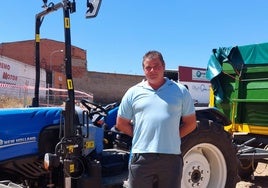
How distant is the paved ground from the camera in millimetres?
7219

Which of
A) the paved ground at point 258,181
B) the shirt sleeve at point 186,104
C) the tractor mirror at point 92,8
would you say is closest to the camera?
the shirt sleeve at point 186,104

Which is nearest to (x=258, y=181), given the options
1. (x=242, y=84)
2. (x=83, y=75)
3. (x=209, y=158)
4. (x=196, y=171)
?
(x=242, y=84)

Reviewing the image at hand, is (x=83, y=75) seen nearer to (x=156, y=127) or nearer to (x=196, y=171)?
(x=196, y=171)

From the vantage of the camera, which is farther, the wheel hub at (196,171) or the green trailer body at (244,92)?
the green trailer body at (244,92)

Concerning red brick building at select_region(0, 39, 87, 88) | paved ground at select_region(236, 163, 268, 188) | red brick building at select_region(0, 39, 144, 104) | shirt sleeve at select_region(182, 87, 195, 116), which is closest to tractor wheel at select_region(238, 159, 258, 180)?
paved ground at select_region(236, 163, 268, 188)

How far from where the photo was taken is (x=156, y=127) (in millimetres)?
3547

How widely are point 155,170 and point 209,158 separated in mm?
2230

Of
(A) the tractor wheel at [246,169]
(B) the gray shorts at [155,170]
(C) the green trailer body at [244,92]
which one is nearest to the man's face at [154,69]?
(B) the gray shorts at [155,170]

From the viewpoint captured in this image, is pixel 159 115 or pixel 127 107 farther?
pixel 127 107

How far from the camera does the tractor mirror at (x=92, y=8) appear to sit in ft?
13.3

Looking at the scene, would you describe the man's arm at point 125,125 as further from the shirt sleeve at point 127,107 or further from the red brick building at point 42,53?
the red brick building at point 42,53

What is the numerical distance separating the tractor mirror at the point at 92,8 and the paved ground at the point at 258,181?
4.32m

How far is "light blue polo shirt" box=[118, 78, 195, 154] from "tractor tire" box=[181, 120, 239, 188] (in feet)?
5.38

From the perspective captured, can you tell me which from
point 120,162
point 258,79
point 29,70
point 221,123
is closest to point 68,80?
point 120,162
